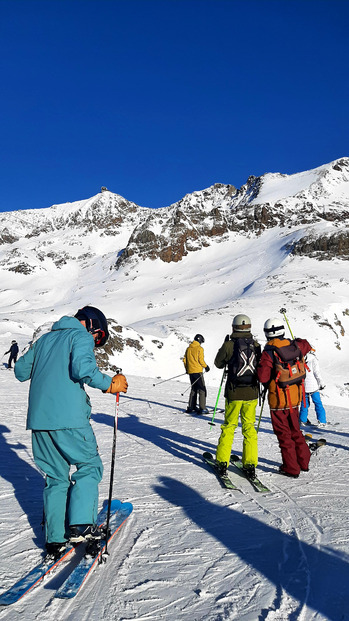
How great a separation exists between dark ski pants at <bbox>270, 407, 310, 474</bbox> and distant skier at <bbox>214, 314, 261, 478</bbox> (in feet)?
1.18

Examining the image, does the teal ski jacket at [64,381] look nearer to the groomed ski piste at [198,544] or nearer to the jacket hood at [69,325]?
the jacket hood at [69,325]

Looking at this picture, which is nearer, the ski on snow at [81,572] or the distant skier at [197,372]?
the ski on snow at [81,572]

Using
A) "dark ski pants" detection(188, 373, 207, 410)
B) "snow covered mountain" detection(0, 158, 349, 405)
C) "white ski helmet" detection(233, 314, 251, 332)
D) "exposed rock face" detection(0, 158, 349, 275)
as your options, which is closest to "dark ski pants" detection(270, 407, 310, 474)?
"white ski helmet" detection(233, 314, 251, 332)

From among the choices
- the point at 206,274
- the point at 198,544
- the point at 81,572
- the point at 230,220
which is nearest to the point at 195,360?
the point at 198,544

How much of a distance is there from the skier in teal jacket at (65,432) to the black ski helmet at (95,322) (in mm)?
266

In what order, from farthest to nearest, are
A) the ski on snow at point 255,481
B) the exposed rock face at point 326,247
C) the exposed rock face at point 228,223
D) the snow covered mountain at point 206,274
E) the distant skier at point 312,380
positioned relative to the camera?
the exposed rock face at point 228,223, the exposed rock face at point 326,247, the snow covered mountain at point 206,274, the distant skier at point 312,380, the ski on snow at point 255,481

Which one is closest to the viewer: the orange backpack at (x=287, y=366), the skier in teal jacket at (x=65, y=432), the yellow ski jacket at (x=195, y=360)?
the skier in teal jacket at (x=65, y=432)

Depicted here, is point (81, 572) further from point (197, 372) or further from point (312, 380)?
point (197, 372)

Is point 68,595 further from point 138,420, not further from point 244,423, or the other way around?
point 138,420

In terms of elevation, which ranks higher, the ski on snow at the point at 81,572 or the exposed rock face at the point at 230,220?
the exposed rock face at the point at 230,220

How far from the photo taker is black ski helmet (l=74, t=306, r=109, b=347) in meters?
3.84

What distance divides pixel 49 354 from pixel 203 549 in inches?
91.3

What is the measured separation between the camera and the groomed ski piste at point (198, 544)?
2.82 metres

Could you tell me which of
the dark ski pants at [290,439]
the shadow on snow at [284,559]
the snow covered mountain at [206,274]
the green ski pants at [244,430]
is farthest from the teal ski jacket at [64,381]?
the snow covered mountain at [206,274]
